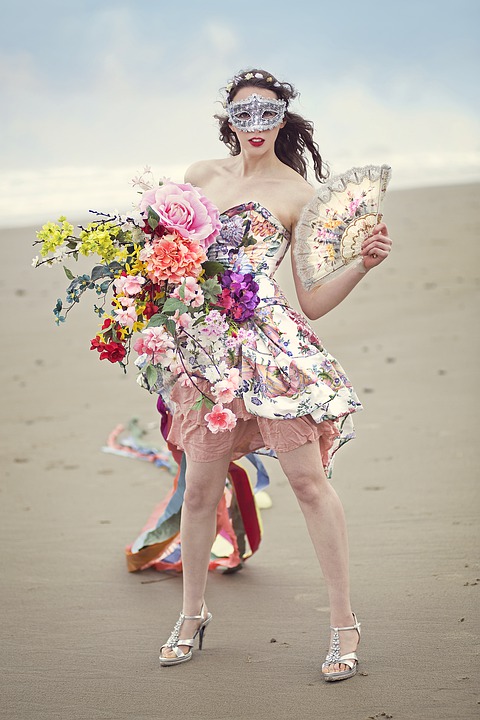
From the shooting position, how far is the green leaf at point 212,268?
323 centimetres

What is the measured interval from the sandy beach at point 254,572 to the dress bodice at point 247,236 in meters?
1.42

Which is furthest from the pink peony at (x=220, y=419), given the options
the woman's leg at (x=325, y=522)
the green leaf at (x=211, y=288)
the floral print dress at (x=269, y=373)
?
the green leaf at (x=211, y=288)

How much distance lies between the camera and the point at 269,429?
10.8 feet

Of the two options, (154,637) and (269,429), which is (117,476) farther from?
(269,429)

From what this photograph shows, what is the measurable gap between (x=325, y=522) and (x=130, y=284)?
3.42ft

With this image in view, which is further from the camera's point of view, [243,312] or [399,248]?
[399,248]

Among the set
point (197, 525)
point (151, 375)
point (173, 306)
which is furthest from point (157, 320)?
point (197, 525)

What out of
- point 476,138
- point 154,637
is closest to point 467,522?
point 154,637

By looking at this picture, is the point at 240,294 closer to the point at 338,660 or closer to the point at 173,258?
the point at 173,258

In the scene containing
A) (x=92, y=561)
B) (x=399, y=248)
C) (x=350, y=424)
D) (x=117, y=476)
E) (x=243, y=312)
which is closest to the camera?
(x=243, y=312)

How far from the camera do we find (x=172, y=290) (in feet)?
10.6

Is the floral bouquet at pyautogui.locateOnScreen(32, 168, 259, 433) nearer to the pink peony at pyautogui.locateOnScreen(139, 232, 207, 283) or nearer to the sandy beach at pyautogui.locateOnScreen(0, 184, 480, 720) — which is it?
the pink peony at pyautogui.locateOnScreen(139, 232, 207, 283)

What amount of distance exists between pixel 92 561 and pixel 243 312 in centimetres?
185

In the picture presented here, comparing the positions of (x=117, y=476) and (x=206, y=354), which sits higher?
(x=206, y=354)
